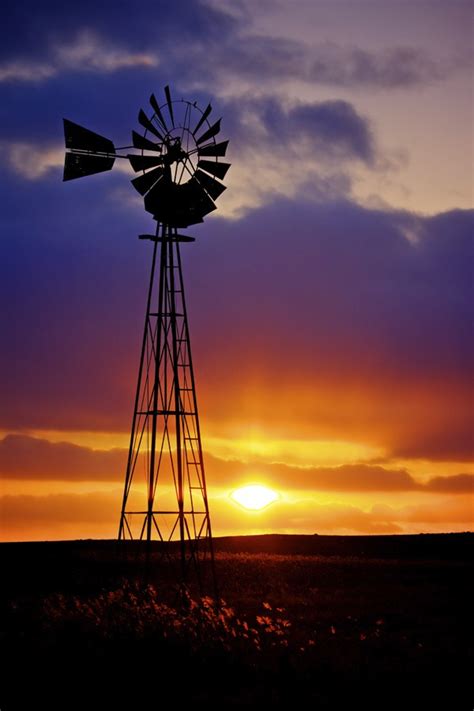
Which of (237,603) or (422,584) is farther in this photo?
(422,584)

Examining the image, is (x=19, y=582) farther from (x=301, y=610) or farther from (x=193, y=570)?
(x=301, y=610)

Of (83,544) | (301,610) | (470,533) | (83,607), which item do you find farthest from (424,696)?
(470,533)

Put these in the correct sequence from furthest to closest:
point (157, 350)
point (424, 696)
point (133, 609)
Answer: point (157, 350) → point (133, 609) → point (424, 696)

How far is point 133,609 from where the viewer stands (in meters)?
18.8

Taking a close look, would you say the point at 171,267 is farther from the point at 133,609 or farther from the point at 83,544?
the point at 83,544

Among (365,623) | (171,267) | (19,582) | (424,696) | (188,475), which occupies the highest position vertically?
(171,267)

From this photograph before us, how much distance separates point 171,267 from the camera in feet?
85.0

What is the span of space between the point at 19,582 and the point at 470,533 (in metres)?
Answer: 34.3

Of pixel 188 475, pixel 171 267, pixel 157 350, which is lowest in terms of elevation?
pixel 188 475

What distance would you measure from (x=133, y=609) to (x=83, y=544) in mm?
30016

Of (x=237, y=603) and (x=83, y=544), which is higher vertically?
(x=83, y=544)

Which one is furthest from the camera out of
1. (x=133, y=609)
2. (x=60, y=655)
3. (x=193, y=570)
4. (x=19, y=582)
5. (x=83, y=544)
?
(x=83, y=544)

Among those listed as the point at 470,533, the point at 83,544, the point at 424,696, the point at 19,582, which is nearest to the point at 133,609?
the point at 424,696

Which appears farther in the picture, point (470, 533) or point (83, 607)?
point (470, 533)
